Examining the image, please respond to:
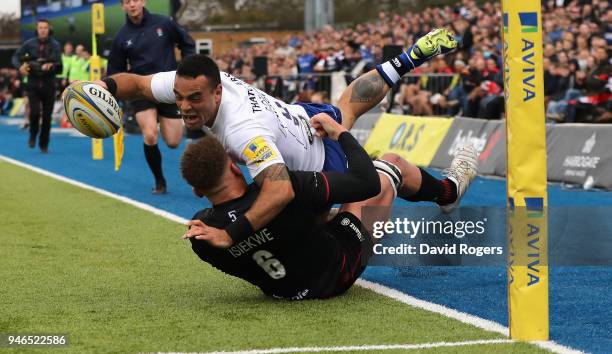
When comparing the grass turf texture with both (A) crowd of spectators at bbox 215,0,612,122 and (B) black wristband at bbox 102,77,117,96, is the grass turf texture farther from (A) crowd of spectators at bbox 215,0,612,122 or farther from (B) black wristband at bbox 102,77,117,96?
(A) crowd of spectators at bbox 215,0,612,122

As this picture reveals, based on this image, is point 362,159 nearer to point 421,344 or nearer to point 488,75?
point 421,344

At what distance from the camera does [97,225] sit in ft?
33.8

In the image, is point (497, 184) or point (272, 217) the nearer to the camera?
point (272, 217)

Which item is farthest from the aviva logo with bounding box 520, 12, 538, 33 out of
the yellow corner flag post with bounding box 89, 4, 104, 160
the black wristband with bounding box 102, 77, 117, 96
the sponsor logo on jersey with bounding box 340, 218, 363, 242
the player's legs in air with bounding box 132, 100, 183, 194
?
the yellow corner flag post with bounding box 89, 4, 104, 160

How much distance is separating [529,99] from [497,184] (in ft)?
31.6

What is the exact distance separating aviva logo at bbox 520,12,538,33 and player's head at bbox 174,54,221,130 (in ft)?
6.61

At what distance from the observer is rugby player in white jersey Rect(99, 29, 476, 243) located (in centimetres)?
604

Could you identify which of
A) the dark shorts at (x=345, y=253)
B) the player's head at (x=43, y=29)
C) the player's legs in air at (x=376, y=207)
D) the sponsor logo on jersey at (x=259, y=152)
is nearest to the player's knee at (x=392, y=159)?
the player's legs in air at (x=376, y=207)

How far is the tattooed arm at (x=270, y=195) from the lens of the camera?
5.89m

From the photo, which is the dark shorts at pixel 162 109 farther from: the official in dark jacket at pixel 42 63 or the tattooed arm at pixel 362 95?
the official in dark jacket at pixel 42 63

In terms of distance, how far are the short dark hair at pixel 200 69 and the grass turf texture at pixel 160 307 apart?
1.25m

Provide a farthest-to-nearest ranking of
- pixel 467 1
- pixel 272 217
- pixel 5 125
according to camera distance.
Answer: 1. pixel 5 125
2. pixel 467 1
3. pixel 272 217

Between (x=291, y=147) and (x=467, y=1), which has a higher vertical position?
(x=291, y=147)

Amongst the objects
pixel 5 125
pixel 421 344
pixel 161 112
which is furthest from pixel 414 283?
pixel 5 125
